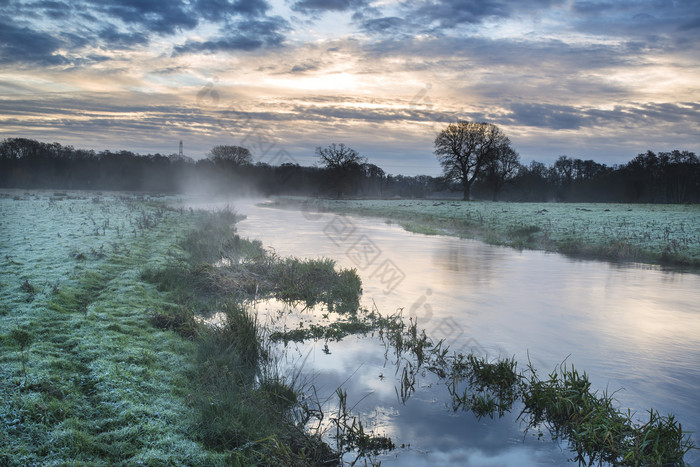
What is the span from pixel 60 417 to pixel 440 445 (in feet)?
13.2

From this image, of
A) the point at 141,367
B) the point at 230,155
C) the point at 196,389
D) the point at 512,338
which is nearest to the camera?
the point at 196,389

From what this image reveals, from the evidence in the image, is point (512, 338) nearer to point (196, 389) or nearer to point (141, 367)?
point (196, 389)

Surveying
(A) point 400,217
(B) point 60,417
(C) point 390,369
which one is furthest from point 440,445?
(A) point 400,217

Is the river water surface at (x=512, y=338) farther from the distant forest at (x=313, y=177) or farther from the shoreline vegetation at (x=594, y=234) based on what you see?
the distant forest at (x=313, y=177)

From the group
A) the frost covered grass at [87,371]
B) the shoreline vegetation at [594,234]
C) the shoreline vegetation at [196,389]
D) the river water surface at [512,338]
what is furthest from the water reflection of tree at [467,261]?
the frost covered grass at [87,371]

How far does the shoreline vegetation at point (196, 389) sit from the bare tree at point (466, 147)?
53564mm

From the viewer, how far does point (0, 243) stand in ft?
44.2

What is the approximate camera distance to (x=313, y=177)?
86.4 metres

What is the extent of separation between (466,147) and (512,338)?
182 feet

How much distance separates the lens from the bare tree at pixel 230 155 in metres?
83.8

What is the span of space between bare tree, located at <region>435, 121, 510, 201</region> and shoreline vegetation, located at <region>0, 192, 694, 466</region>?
53.6 meters

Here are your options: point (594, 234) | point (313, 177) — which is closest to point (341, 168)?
point (313, 177)

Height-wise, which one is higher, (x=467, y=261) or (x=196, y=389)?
(x=467, y=261)

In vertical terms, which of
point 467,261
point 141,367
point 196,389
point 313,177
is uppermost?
point 313,177
